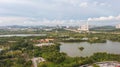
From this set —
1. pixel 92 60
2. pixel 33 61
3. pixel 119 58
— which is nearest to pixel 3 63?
pixel 33 61

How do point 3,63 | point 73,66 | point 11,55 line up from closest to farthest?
point 73,66, point 3,63, point 11,55

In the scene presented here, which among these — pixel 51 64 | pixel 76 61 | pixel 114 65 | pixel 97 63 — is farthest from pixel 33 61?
pixel 114 65

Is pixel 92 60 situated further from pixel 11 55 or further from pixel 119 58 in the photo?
pixel 11 55

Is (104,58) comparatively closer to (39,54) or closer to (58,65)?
(58,65)

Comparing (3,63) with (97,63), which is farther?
(3,63)

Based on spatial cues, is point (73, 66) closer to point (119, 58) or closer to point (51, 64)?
point (51, 64)

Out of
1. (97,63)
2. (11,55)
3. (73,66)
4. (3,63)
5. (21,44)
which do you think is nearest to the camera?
(73,66)

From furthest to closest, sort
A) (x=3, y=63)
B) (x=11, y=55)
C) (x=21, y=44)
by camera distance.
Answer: (x=21, y=44), (x=11, y=55), (x=3, y=63)

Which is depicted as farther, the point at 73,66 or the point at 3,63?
the point at 3,63
